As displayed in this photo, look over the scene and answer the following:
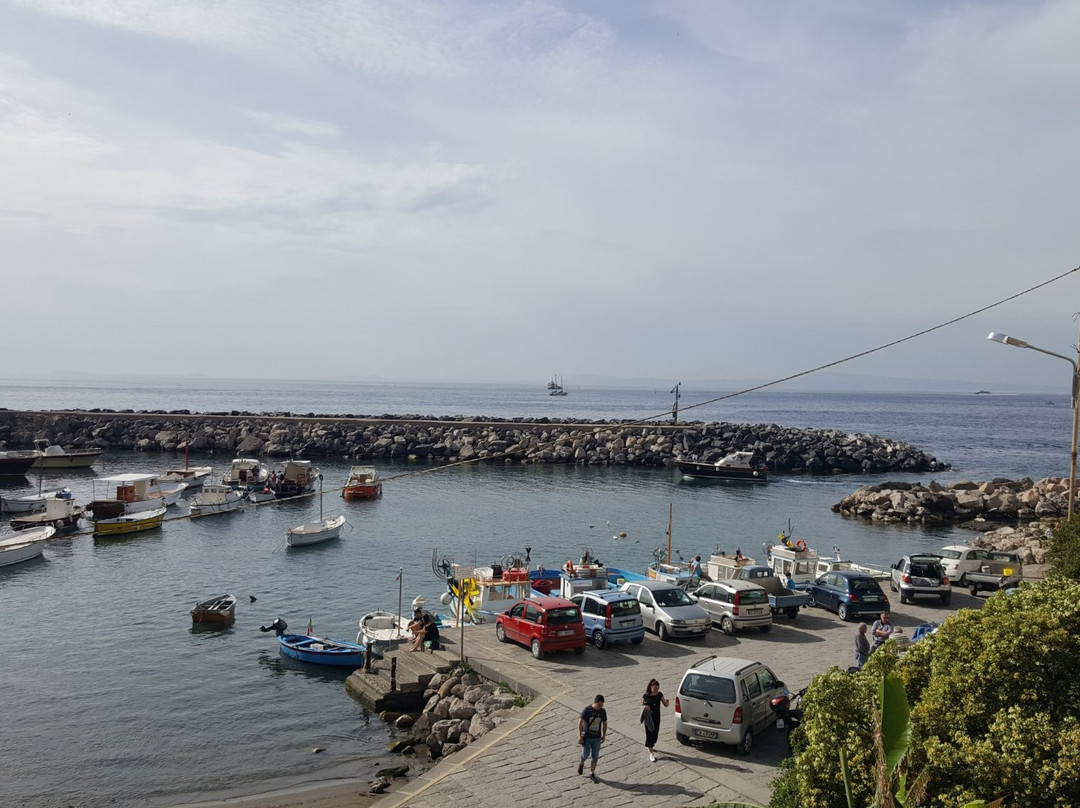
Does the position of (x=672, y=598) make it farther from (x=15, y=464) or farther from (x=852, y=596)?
(x=15, y=464)

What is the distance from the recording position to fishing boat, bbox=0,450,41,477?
72.4 m

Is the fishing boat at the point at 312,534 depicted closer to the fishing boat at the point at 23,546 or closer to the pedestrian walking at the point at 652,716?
the fishing boat at the point at 23,546

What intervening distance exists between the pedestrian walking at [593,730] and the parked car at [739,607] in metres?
9.55

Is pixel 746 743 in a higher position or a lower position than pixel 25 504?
higher

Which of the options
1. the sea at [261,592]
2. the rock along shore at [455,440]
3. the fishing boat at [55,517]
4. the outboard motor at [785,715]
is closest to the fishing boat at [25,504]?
the fishing boat at [55,517]

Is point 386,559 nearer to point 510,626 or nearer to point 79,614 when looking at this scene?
point 79,614

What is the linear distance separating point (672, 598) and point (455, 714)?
282 inches

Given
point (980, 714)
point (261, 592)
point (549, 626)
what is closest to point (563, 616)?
point (549, 626)

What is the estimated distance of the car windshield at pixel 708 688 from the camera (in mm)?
14729

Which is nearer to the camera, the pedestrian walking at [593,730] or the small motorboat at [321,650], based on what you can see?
the pedestrian walking at [593,730]

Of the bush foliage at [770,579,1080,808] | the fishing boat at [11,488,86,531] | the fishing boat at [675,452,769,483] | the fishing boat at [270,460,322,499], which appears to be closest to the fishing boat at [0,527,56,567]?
the fishing boat at [11,488,86,531]

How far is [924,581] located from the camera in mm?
25969

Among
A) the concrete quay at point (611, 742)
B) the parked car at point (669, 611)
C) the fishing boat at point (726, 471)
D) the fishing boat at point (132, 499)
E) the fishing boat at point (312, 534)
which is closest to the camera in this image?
the concrete quay at point (611, 742)

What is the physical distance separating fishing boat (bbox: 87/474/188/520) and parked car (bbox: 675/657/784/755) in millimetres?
45281
